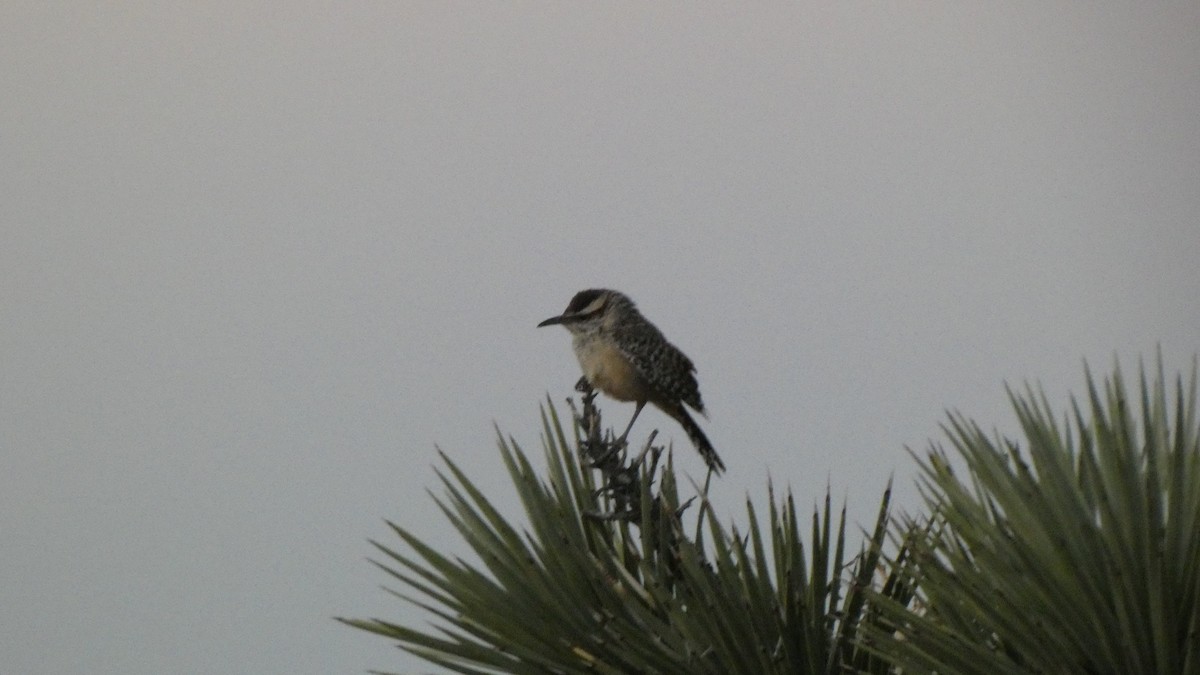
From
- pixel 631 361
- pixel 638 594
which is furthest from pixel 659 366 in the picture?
pixel 638 594

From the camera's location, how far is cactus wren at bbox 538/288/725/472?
394cm

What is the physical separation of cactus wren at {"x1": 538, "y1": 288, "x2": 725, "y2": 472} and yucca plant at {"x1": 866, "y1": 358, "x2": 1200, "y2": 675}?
5.35 feet

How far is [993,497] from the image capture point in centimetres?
223

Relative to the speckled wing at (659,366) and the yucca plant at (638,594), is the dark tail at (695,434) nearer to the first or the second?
the speckled wing at (659,366)

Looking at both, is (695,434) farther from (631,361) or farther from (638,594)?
(638,594)

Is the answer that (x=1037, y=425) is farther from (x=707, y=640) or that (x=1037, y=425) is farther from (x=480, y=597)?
(x=480, y=597)

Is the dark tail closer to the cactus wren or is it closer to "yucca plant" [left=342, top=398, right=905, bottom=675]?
the cactus wren

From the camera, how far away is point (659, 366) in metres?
3.98

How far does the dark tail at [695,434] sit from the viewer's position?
3680mm

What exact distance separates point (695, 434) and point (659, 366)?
0.70ft

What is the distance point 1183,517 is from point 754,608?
60 cm

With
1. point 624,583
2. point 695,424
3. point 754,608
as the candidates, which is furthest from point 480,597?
point 695,424

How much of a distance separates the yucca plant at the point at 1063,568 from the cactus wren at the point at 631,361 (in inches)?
64.2

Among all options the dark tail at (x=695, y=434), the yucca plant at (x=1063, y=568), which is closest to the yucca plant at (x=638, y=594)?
the yucca plant at (x=1063, y=568)
